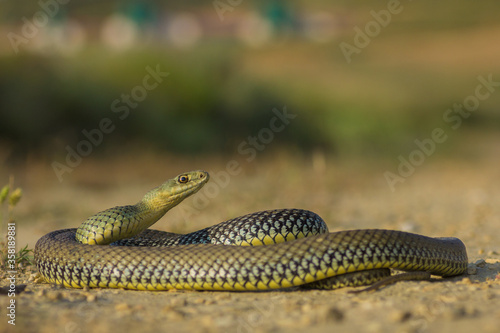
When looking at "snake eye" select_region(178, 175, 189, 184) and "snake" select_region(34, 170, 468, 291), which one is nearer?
"snake" select_region(34, 170, 468, 291)

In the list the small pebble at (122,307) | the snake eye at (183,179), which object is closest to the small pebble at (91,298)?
the small pebble at (122,307)

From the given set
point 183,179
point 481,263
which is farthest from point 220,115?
point 481,263

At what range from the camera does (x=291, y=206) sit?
1230 centimetres

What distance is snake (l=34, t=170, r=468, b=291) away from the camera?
18.5 feet

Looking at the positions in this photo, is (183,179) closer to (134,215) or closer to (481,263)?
(134,215)

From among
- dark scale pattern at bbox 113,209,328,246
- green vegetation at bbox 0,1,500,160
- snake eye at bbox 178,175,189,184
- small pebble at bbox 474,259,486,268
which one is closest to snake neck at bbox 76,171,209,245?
snake eye at bbox 178,175,189,184

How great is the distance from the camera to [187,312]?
5125mm

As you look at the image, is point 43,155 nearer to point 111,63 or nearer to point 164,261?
point 111,63

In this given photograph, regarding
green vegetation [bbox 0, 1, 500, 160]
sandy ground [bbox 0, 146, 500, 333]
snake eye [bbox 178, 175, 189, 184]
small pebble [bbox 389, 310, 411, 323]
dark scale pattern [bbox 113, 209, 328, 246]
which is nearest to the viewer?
small pebble [bbox 389, 310, 411, 323]

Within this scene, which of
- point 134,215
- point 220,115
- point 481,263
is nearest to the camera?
point 134,215

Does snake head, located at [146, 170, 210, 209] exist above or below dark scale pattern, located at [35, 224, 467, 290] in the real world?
above

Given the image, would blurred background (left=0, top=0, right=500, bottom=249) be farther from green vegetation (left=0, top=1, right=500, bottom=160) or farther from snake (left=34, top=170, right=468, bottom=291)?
snake (left=34, top=170, right=468, bottom=291)

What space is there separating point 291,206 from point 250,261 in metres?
6.64

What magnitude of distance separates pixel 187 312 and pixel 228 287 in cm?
76
